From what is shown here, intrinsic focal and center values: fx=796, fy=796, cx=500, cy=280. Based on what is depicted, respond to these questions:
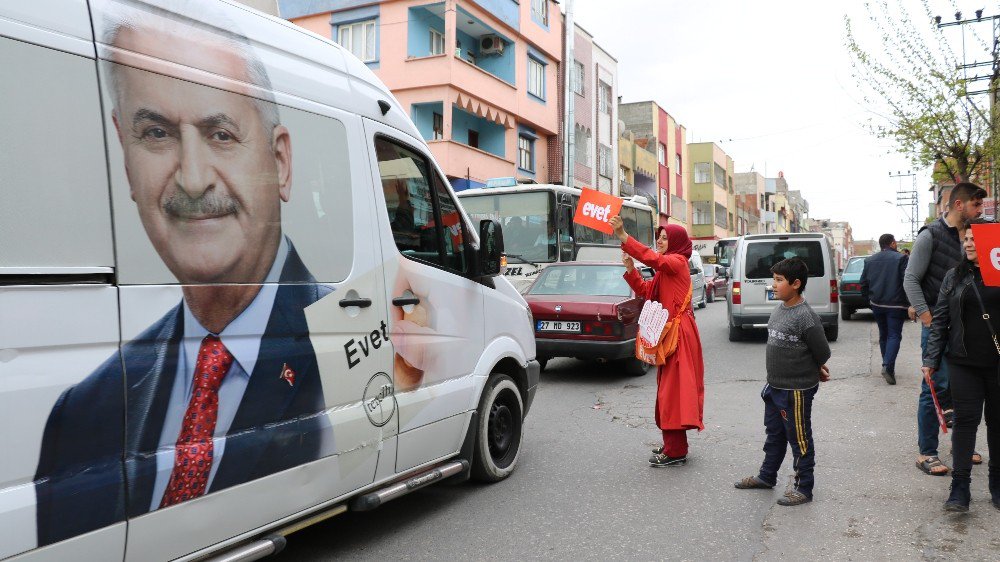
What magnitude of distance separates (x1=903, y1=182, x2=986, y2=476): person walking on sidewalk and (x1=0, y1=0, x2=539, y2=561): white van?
3.50m

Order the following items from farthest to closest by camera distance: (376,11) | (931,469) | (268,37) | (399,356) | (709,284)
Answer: (709,284) → (376,11) → (931,469) → (399,356) → (268,37)

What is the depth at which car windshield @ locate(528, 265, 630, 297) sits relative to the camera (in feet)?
35.2

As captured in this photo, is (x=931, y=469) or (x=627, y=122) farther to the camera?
(x=627, y=122)

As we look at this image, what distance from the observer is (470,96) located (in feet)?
85.1

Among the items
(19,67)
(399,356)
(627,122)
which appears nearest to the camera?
(19,67)

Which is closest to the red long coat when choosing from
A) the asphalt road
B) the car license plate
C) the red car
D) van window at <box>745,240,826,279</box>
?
the asphalt road

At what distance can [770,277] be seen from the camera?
47.6 ft

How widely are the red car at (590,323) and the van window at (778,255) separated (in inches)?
198

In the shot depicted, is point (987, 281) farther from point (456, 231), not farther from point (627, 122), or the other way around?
point (627, 122)

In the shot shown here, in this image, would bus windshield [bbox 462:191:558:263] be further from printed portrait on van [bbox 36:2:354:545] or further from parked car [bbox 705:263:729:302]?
parked car [bbox 705:263:729:302]

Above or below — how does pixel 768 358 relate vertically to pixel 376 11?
below

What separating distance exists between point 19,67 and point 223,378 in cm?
131

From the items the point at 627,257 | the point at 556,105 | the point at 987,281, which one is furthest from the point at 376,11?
the point at 987,281

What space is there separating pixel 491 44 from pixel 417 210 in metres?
25.4
